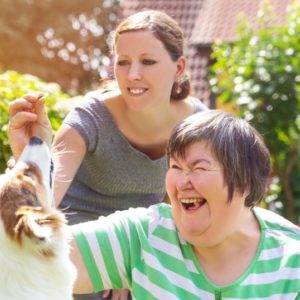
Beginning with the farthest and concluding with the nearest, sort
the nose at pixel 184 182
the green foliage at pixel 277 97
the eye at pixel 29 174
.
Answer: the green foliage at pixel 277 97
the eye at pixel 29 174
the nose at pixel 184 182

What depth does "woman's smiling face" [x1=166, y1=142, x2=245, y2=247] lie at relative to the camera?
3682mm

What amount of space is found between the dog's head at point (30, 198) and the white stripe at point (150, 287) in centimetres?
36

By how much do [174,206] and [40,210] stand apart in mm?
555

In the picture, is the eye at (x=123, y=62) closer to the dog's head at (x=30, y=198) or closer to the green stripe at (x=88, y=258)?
the dog's head at (x=30, y=198)

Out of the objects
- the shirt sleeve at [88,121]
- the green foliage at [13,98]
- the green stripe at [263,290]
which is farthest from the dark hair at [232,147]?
the green foliage at [13,98]

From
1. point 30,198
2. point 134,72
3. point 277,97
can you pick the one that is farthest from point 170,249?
point 277,97

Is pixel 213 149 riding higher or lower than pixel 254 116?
higher

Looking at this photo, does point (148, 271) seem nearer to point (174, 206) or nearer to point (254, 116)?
point (174, 206)

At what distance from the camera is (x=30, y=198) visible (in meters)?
4.04

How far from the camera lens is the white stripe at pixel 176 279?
3.73 metres

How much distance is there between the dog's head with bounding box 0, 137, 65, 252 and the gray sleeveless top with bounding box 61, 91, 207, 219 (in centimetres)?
67

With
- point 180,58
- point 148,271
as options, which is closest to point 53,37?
point 180,58

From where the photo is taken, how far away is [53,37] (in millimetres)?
26500

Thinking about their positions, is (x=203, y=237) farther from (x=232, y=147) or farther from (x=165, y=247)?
(x=232, y=147)
